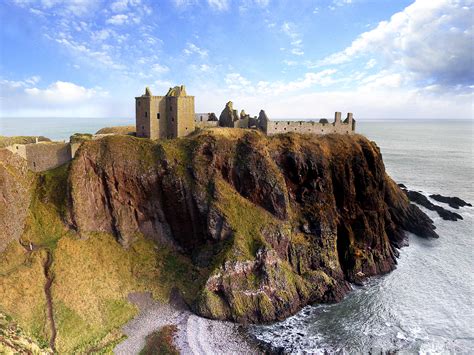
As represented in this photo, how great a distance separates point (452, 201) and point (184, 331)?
254 ft

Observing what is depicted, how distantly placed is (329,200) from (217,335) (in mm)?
27822

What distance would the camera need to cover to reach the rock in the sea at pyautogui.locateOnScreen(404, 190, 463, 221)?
259 ft

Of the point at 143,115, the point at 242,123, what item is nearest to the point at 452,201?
the point at 242,123

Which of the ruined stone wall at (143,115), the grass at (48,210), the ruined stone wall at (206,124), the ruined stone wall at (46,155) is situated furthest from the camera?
the ruined stone wall at (206,124)

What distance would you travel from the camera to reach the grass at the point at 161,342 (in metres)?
36.3

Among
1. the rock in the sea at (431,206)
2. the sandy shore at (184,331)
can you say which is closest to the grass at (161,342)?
the sandy shore at (184,331)

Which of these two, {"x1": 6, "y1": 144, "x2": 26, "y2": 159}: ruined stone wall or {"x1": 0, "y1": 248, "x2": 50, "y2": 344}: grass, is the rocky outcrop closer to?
{"x1": 6, "y1": 144, "x2": 26, "y2": 159}: ruined stone wall

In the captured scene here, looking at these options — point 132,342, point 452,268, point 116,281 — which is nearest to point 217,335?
point 132,342

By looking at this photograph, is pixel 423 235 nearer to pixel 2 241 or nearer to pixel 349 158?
pixel 349 158

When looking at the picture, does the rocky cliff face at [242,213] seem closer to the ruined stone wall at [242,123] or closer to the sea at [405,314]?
the sea at [405,314]

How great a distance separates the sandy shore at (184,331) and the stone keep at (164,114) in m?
27.1

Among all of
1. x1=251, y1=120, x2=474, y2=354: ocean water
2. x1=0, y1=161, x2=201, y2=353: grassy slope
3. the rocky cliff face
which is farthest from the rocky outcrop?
x1=251, y1=120, x2=474, y2=354: ocean water

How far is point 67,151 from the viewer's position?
175 ft

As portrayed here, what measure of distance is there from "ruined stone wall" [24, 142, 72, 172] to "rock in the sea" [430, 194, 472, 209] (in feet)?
278
